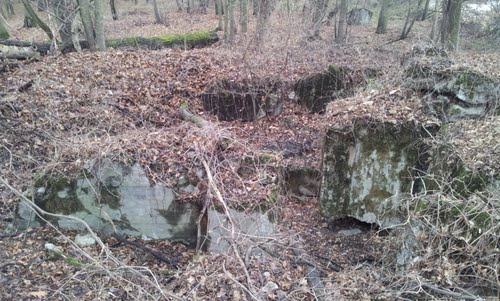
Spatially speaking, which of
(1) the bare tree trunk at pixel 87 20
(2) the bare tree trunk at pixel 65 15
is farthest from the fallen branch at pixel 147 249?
(1) the bare tree trunk at pixel 87 20

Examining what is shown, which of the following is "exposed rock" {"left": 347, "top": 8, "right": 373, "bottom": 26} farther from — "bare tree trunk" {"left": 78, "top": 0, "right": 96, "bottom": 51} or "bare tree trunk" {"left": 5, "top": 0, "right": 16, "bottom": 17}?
"bare tree trunk" {"left": 5, "top": 0, "right": 16, "bottom": 17}

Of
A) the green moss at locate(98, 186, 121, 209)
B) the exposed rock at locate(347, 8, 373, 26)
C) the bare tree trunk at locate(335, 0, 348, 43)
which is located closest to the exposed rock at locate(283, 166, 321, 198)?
the green moss at locate(98, 186, 121, 209)

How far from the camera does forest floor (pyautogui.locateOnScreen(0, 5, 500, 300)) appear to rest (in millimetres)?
3918

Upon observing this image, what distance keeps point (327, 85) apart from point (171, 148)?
5.07 metres

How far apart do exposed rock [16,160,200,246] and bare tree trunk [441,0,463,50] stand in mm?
9215

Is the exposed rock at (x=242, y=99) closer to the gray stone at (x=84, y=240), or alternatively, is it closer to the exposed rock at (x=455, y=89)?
the exposed rock at (x=455, y=89)

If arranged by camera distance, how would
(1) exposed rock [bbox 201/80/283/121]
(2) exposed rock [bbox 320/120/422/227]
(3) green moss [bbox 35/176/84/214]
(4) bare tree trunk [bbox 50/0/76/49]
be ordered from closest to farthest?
(3) green moss [bbox 35/176/84/214]
(2) exposed rock [bbox 320/120/422/227]
(1) exposed rock [bbox 201/80/283/121]
(4) bare tree trunk [bbox 50/0/76/49]

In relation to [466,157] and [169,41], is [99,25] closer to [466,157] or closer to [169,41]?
[169,41]

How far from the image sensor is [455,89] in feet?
19.1

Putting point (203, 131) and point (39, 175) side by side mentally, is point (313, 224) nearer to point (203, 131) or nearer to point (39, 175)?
point (203, 131)

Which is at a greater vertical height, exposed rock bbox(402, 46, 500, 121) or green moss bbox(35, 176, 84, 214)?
exposed rock bbox(402, 46, 500, 121)

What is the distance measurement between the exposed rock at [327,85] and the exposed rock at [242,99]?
76 cm

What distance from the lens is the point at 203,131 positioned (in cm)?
567

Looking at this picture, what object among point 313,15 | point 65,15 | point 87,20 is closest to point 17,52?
point 65,15
